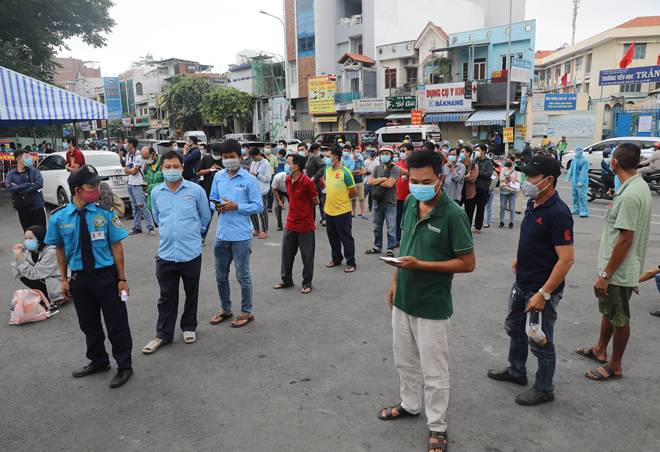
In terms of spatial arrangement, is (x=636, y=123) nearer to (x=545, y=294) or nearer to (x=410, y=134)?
(x=410, y=134)

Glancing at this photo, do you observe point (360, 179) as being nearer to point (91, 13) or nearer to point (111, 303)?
point (111, 303)

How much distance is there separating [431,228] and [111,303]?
8.69 feet

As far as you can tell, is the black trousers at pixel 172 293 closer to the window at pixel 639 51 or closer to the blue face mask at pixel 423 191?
the blue face mask at pixel 423 191

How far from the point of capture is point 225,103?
4100cm

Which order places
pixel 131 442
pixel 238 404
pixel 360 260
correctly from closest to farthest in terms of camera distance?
pixel 131 442 → pixel 238 404 → pixel 360 260

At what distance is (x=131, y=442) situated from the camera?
2979 millimetres

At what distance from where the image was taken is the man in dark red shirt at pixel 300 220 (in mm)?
5848

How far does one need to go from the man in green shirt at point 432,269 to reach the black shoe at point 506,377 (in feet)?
3.35

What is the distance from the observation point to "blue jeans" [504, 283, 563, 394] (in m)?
3.13

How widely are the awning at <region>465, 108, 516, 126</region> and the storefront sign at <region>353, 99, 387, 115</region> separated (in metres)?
7.23

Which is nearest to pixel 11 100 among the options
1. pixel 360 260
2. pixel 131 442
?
pixel 360 260

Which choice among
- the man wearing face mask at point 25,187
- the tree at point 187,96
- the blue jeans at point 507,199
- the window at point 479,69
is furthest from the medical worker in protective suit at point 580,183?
the tree at point 187,96

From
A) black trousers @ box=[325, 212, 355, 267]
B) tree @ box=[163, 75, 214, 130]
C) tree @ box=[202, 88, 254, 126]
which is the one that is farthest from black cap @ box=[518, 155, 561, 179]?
tree @ box=[163, 75, 214, 130]

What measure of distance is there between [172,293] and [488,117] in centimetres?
2729
